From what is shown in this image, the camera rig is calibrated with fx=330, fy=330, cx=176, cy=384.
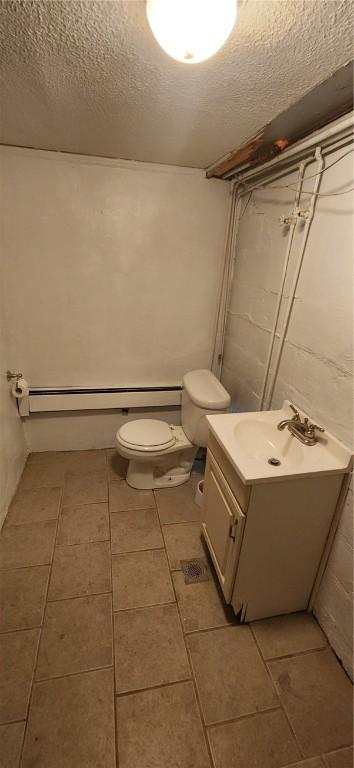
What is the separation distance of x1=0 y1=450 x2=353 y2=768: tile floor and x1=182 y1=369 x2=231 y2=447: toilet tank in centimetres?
58

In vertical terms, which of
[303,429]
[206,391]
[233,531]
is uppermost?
[303,429]

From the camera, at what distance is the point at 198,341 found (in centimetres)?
246

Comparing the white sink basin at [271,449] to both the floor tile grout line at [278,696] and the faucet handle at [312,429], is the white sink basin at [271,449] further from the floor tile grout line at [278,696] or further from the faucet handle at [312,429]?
the floor tile grout line at [278,696]

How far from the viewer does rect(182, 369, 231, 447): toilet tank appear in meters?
1.92

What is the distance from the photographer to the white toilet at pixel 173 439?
6.48 feet

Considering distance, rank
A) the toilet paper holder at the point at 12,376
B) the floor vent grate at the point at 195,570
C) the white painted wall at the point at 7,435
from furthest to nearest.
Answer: the toilet paper holder at the point at 12,376, the white painted wall at the point at 7,435, the floor vent grate at the point at 195,570

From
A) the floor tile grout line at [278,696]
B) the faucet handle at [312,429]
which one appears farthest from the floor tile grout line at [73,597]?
the faucet handle at [312,429]

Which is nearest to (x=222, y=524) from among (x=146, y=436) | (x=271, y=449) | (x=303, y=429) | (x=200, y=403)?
(x=271, y=449)

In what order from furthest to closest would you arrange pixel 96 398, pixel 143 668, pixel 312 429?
1. pixel 96 398
2. pixel 312 429
3. pixel 143 668

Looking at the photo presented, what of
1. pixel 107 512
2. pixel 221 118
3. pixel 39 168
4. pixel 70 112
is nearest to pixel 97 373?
pixel 107 512

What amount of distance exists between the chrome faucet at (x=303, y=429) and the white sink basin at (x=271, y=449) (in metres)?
0.02

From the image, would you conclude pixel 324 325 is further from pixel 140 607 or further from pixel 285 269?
pixel 140 607

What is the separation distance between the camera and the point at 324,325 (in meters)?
1.35

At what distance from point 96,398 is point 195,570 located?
4.24 feet
